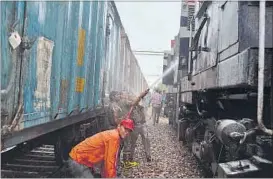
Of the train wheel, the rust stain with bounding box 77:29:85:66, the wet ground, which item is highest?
the rust stain with bounding box 77:29:85:66

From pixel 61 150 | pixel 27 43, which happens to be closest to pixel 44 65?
pixel 27 43

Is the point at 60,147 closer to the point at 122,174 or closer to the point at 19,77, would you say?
the point at 122,174

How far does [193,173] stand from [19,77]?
14.6 feet

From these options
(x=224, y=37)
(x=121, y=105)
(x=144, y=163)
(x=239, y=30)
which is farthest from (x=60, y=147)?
(x=239, y=30)

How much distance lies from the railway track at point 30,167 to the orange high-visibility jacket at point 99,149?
41.9 inches

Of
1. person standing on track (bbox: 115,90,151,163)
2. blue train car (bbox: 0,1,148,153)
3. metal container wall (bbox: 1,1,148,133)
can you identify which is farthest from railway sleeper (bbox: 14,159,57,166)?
person standing on track (bbox: 115,90,151,163)

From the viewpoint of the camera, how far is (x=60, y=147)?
6340mm

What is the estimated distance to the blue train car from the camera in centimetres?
319

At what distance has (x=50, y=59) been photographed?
4.37m

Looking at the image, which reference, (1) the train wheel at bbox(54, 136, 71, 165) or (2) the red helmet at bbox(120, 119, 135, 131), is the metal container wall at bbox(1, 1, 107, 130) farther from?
(2) the red helmet at bbox(120, 119, 135, 131)

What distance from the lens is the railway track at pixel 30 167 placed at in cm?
570

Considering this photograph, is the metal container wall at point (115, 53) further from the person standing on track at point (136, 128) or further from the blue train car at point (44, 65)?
the blue train car at point (44, 65)

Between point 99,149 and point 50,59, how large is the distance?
125cm

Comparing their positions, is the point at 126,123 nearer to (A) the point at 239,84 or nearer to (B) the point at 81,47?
(A) the point at 239,84
